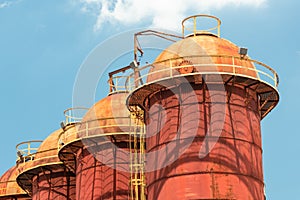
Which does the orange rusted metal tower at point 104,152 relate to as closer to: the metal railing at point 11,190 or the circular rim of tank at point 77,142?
the circular rim of tank at point 77,142

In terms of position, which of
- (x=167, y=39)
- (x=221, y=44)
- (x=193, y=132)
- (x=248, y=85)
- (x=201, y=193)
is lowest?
(x=201, y=193)

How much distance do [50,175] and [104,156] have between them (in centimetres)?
665

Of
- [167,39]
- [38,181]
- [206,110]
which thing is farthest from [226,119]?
[38,181]

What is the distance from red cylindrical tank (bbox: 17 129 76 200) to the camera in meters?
36.9

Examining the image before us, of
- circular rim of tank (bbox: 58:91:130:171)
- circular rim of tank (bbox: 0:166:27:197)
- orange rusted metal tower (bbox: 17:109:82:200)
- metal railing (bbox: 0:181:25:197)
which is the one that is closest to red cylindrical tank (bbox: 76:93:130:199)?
circular rim of tank (bbox: 58:91:130:171)

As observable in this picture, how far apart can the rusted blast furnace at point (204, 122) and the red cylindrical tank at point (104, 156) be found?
509cm

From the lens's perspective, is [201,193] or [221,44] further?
[221,44]

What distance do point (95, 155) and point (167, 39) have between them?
7.04m

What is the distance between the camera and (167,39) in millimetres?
31984

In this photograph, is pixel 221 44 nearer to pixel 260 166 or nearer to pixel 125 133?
pixel 260 166

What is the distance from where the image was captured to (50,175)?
37781 millimetres

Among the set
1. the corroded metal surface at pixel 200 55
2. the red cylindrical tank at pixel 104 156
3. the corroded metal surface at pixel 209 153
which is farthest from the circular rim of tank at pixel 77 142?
the corroded metal surface at pixel 200 55

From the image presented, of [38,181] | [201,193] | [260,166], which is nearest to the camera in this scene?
[201,193]

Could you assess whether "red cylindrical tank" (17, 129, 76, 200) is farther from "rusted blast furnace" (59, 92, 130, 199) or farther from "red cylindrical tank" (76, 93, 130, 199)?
"red cylindrical tank" (76, 93, 130, 199)
